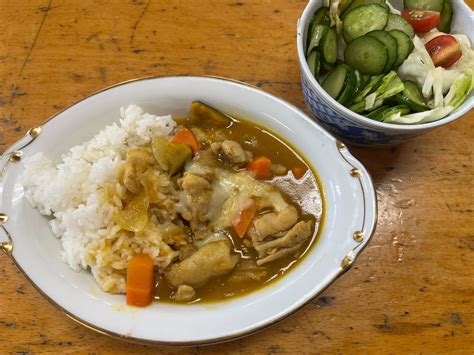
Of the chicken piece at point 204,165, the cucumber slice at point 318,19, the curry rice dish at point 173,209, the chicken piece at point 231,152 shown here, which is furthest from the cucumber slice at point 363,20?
the chicken piece at point 204,165

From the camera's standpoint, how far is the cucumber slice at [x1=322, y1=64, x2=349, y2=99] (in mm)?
2236

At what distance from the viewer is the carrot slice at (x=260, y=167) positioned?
2.40 m

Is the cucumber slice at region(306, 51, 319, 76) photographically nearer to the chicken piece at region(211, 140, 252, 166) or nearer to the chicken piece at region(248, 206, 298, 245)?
the chicken piece at region(211, 140, 252, 166)

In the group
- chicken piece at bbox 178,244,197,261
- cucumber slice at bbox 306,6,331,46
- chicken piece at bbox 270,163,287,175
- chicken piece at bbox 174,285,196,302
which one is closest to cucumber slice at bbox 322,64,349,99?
cucumber slice at bbox 306,6,331,46

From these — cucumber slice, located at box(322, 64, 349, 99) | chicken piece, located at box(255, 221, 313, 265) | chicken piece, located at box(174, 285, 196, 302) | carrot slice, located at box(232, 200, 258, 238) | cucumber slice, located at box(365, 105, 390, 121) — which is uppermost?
cucumber slice, located at box(322, 64, 349, 99)

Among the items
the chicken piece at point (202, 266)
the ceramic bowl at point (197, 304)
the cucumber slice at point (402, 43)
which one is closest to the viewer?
the ceramic bowl at point (197, 304)

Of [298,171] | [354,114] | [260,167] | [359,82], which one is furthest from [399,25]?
[260,167]

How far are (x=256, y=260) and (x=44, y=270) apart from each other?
966mm

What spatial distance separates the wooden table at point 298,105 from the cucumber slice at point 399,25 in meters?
0.61

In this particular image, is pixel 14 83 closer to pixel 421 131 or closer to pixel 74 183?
pixel 74 183

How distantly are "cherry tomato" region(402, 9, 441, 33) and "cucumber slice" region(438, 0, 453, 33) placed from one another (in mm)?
46

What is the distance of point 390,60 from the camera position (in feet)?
7.30

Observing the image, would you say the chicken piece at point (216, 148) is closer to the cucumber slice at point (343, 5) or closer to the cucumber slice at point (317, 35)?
the cucumber slice at point (317, 35)

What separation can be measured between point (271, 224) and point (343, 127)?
1.96 feet
